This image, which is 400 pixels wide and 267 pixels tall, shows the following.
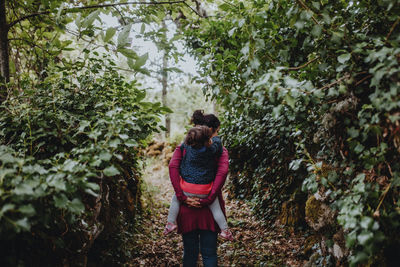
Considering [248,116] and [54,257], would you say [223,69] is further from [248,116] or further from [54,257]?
[54,257]

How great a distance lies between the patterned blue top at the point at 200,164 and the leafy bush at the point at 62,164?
1.72ft

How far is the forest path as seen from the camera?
3429 millimetres

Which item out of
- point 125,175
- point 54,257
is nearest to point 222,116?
point 125,175

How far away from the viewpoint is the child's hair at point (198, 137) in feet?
8.48

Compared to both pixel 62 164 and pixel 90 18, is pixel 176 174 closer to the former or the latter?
pixel 62 164

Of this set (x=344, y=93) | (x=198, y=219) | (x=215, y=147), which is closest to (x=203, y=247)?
(x=198, y=219)

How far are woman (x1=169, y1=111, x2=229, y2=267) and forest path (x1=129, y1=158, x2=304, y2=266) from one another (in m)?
0.96

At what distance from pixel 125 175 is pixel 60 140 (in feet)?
6.16

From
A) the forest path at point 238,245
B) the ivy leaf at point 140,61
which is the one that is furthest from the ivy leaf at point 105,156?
the forest path at point 238,245

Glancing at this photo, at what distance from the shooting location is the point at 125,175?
13.2ft

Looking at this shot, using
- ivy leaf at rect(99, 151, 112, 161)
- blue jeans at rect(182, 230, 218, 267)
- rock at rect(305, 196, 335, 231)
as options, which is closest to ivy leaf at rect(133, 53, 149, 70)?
ivy leaf at rect(99, 151, 112, 161)

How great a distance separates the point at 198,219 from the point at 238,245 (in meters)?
1.72

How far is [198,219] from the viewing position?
8.89 ft

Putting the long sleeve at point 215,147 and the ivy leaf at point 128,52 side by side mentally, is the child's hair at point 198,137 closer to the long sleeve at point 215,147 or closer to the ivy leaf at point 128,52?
the long sleeve at point 215,147
